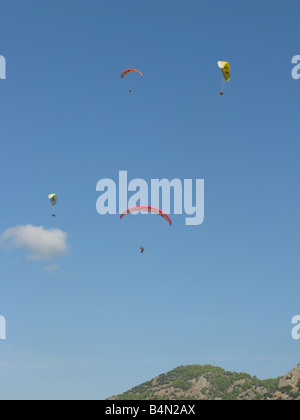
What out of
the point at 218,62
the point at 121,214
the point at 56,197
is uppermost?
the point at 218,62

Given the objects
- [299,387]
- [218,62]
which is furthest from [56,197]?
[299,387]
